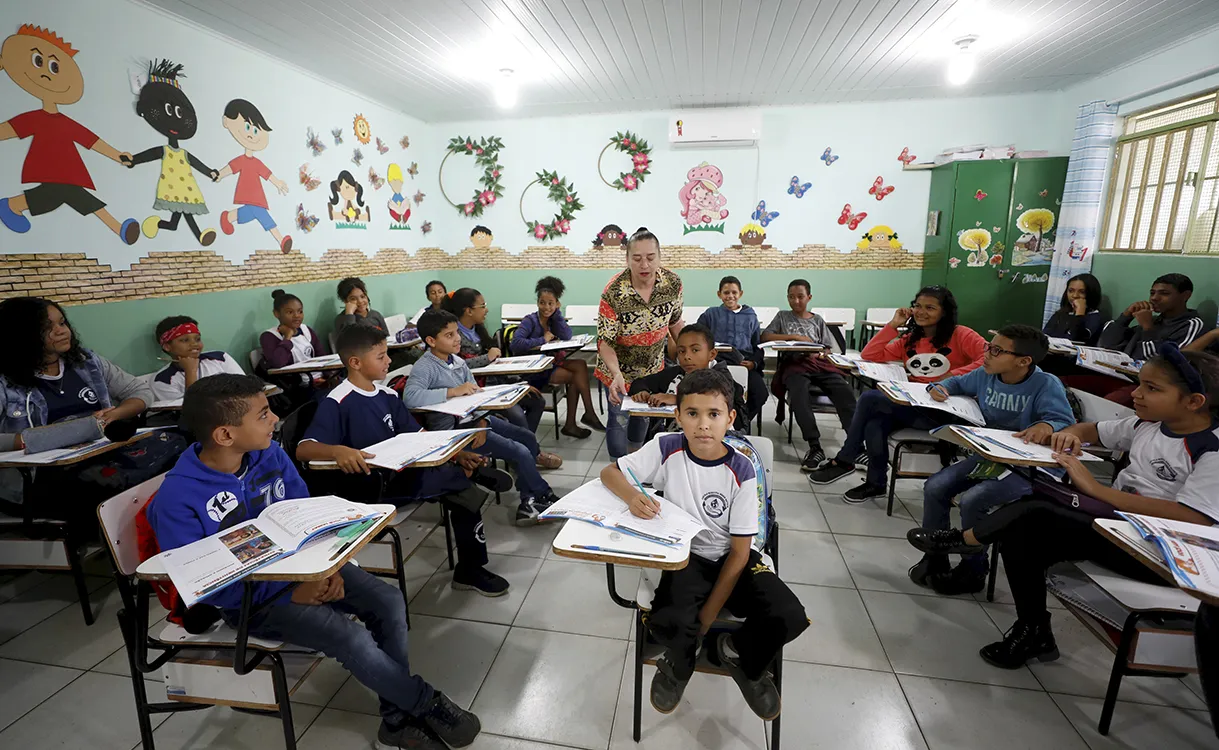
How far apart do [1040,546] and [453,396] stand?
255cm

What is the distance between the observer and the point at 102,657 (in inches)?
80.9

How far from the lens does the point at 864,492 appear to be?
324 centimetres

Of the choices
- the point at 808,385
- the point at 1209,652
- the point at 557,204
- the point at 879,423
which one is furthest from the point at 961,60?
the point at 1209,652

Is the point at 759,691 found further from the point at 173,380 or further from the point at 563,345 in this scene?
the point at 173,380

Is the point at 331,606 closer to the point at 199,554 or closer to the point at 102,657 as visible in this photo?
the point at 199,554

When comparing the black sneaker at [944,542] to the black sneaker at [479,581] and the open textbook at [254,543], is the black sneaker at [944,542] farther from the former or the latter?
the open textbook at [254,543]

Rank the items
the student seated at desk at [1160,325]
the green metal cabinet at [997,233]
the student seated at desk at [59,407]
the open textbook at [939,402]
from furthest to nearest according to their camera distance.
A: the green metal cabinet at [997,233] < the student seated at desk at [1160,325] < the open textbook at [939,402] < the student seated at desk at [59,407]

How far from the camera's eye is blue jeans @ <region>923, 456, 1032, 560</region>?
2.23 metres

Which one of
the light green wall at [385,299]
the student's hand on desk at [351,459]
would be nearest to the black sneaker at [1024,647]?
the student's hand on desk at [351,459]

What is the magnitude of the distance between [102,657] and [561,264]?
217 inches

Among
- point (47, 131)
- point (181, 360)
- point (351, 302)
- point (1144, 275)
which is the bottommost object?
point (181, 360)

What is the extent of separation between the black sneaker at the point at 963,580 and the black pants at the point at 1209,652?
92 centimetres

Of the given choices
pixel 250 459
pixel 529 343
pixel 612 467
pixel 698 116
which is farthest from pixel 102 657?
pixel 698 116

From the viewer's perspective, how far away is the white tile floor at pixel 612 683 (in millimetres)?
1686
